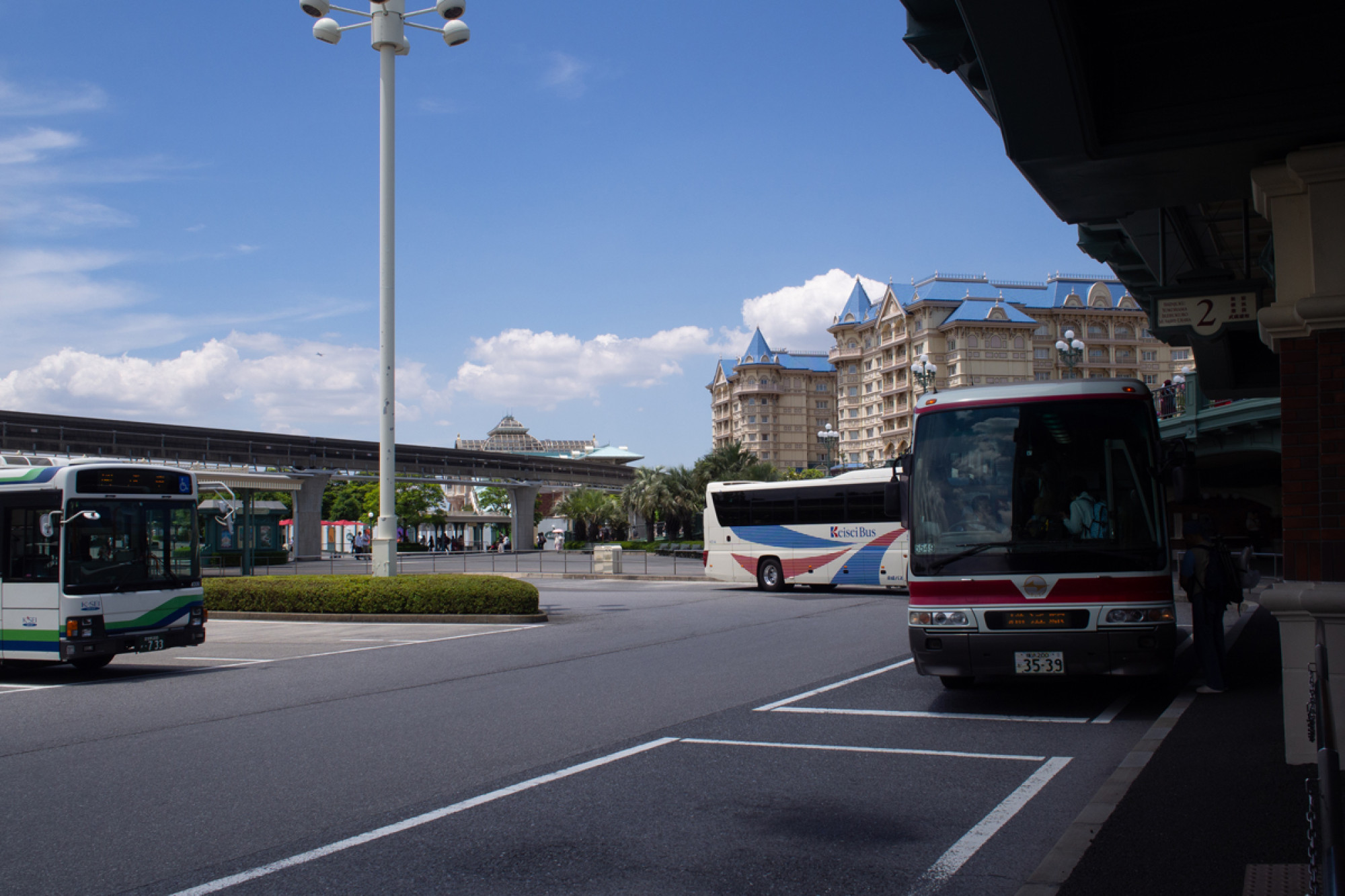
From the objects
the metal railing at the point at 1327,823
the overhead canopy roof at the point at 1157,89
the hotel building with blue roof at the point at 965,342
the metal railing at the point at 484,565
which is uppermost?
the hotel building with blue roof at the point at 965,342

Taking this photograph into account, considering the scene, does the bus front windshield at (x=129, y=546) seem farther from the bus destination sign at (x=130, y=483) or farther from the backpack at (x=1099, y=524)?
the backpack at (x=1099, y=524)

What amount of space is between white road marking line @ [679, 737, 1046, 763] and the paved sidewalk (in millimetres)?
1049

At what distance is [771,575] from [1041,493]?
20.6 metres

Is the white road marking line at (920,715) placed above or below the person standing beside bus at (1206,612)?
below

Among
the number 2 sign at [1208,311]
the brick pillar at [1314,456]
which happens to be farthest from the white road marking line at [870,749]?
the number 2 sign at [1208,311]

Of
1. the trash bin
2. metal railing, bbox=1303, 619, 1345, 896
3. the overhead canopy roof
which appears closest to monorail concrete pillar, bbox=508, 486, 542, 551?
the trash bin

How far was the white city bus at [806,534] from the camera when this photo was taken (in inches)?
1086

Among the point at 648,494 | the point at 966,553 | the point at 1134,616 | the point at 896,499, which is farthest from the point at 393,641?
the point at 648,494

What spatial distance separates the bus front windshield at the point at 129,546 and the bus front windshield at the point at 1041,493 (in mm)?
9514

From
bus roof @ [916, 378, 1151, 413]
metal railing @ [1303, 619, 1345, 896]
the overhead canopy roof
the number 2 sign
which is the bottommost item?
metal railing @ [1303, 619, 1345, 896]

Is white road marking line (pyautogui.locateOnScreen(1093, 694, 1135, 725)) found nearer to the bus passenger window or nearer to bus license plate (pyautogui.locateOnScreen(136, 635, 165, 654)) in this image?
bus license plate (pyautogui.locateOnScreen(136, 635, 165, 654))

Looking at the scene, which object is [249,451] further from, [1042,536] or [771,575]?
[1042,536]

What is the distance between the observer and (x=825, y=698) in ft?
35.2

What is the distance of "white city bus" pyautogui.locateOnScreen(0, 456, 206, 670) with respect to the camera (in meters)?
12.7
